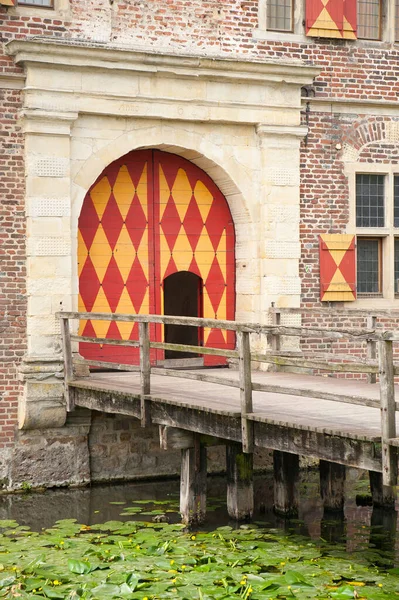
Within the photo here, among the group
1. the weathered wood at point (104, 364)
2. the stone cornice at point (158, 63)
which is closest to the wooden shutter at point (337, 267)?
the stone cornice at point (158, 63)

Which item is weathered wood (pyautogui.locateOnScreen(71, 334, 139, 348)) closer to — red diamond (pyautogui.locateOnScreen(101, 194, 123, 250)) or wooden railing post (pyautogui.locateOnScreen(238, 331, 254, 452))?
red diamond (pyautogui.locateOnScreen(101, 194, 123, 250))

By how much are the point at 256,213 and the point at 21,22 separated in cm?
350

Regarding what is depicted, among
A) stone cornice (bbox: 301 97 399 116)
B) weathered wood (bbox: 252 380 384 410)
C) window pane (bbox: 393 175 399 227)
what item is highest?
stone cornice (bbox: 301 97 399 116)

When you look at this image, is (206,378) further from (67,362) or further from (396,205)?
(396,205)

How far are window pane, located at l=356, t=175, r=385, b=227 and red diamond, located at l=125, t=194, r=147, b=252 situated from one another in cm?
280

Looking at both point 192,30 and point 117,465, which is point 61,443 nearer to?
point 117,465

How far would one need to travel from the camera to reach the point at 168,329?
13.0m

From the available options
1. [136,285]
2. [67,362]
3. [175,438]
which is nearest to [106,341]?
[67,362]

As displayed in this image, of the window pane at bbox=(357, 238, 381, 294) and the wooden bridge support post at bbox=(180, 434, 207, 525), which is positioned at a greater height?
the window pane at bbox=(357, 238, 381, 294)

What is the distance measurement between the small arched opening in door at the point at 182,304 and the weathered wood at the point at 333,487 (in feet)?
8.93

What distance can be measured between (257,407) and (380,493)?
7.52 feet

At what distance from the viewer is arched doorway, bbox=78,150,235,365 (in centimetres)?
1234

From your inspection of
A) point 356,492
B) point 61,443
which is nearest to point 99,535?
point 61,443

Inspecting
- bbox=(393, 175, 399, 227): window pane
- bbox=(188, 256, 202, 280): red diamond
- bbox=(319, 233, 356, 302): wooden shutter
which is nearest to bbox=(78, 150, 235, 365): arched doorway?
bbox=(188, 256, 202, 280): red diamond
